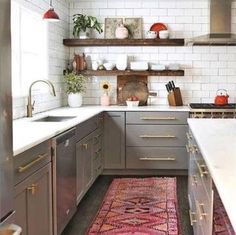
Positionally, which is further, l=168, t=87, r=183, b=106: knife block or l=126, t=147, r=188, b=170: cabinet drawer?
l=168, t=87, r=183, b=106: knife block

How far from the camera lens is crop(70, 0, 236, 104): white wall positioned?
5.82 m

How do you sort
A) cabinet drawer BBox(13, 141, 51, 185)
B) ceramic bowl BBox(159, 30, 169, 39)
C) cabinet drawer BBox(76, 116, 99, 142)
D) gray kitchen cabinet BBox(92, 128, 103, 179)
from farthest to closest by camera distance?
ceramic bowl BBox(159, 30, 169, 39) → gray kitchen cabinet BBox(92, 128, 103, 179) → cabinet drawer BBox(76, 116, 99, 142) → cabinet drawer BBox(13, 141, 51, 185)

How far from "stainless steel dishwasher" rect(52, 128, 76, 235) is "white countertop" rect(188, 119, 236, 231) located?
988 mm

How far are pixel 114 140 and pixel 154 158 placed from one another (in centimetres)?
55

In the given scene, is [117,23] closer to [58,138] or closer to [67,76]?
[67,76]

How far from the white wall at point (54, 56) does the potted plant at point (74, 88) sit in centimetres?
12

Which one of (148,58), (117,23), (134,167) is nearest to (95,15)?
(117,23)

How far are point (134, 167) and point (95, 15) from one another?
2196mm

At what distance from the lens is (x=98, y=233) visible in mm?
3416

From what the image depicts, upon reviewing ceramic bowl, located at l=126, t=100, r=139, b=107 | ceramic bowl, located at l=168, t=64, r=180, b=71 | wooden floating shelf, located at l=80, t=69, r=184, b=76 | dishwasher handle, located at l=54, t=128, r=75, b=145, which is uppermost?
ceramic bowl, located at l=168, t=64, r=180, b=71

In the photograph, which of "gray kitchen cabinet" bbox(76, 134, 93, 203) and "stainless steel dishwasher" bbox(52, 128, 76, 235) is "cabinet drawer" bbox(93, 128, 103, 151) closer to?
"gray kitchen cabinet" bbox(76, 134, 93, 203)

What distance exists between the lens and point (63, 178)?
3215 mm

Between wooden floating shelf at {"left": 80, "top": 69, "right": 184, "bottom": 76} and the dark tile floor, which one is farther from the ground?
wooden floating shelf at {"left": 80, "top": 69, "right": 184, "bottom": 76}

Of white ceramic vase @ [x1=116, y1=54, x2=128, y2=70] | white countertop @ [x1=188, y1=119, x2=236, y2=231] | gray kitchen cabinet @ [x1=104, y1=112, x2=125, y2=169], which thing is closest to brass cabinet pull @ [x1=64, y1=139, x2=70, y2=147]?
white countertop @ [x1=188, y1=119, x2=236, y2=231]
